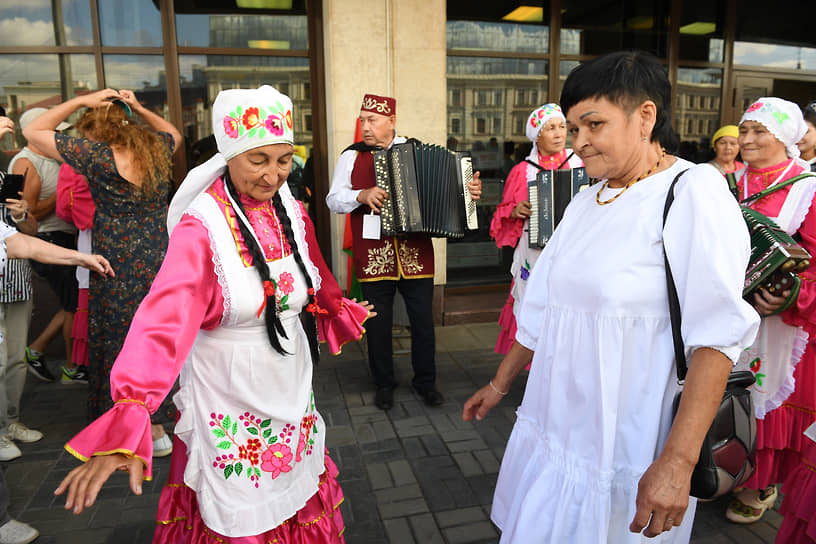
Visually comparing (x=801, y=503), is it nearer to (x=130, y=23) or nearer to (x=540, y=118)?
(x=540, y=118)

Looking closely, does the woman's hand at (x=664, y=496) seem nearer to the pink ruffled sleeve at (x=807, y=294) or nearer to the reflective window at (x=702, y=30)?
the pink ruffled sleeve at (x=807, y=294)

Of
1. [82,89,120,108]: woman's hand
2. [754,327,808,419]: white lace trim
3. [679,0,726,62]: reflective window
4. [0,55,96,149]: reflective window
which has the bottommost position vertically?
[754,327,808,419]: white lace trim

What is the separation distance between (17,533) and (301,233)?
2.20 meters

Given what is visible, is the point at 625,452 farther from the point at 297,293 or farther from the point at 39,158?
the point at 39,158

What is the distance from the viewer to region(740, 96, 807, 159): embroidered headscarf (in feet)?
9.90

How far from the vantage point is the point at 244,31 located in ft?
19.5

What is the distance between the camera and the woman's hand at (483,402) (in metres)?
2.03

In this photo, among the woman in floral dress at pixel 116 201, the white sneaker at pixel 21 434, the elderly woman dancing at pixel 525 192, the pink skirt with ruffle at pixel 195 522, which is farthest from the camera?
the elderly woman dancing at pixel 525 192

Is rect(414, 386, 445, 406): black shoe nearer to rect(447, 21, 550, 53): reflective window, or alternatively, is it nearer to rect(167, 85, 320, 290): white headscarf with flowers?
rect(167, 85, 320, 290): white headscarf with flowers

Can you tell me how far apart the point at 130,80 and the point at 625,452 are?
5.89 meters

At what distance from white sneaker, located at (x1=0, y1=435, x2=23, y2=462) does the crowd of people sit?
2.38ft

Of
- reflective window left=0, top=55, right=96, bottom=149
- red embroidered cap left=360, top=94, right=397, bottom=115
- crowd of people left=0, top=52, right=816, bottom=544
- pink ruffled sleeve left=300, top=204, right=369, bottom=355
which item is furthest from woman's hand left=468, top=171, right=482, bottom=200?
reflective window left=0, top=55, right=96, bottom=149

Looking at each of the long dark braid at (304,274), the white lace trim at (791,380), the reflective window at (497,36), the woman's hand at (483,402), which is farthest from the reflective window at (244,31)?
the white lace trim at (791,380)

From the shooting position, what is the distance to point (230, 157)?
2.04 m
